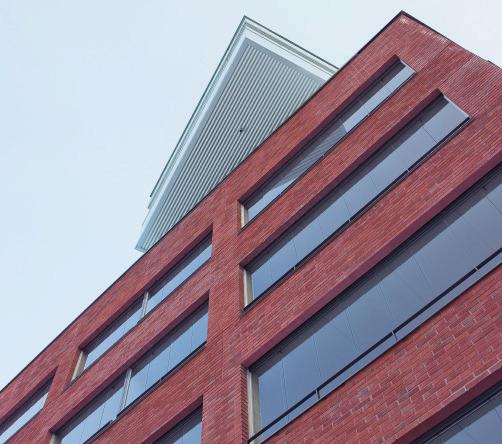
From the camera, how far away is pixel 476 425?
6.79 m

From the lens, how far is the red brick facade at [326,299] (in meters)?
7.59

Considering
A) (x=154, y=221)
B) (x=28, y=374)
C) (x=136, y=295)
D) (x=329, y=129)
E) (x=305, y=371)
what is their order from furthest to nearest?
(x=154, y=221) → (x=28, y=374) → (x=136, y=295) → (x=329, y=129) → (x=305, y=371)

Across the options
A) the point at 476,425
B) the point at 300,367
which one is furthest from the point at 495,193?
the point at 300,367

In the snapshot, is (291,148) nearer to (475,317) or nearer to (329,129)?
(329,129)

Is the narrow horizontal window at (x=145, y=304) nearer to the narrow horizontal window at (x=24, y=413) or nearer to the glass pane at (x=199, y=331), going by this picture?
the narrow horizontal window at (x=24, y=413)

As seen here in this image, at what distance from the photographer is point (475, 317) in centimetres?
767

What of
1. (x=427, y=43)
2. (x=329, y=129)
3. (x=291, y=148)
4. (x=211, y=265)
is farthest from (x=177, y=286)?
(x=427, y=43)

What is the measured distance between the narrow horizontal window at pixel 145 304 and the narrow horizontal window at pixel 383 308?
5.99 meters

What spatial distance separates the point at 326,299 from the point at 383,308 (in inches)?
52.6

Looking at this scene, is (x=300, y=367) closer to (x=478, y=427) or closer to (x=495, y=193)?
(x=478, y=427)

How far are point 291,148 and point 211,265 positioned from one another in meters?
3.91

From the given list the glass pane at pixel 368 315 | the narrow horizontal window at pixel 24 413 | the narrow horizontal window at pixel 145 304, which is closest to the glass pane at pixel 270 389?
the glass pane at pixel 368 315

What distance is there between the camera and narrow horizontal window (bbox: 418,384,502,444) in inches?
261

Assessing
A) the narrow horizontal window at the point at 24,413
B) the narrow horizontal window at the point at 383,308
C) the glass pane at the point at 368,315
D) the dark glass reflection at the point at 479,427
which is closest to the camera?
the dark glass reflection at the point at 479,427
